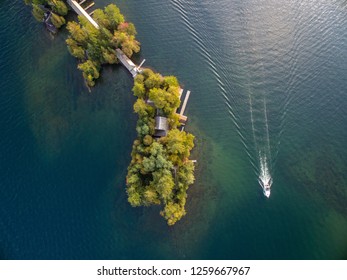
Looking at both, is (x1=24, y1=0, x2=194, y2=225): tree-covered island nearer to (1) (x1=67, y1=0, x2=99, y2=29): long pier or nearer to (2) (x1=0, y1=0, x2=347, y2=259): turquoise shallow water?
(1) (x1=67, y1=0, x2=99, y2=29): long pier

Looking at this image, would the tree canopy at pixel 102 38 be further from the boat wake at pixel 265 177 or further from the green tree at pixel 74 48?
the boat wake at pixel 265 177

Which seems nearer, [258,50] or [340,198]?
[340,198]

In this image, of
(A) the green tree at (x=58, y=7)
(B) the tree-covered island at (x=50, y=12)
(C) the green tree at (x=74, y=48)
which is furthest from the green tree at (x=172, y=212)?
(A) the green tree at (x=58, y=7)

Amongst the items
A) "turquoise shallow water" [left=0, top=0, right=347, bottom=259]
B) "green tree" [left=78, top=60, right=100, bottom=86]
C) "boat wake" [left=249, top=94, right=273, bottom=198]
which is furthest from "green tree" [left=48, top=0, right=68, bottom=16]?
"boat wake" [left=249, top=94, right=273, bottom=198]

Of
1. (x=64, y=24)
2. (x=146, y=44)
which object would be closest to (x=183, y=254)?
(x=146, y=44)

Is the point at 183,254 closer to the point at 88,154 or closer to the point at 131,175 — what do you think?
the point at 131,175

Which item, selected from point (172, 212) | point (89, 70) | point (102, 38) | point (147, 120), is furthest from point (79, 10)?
point (172, 212)
